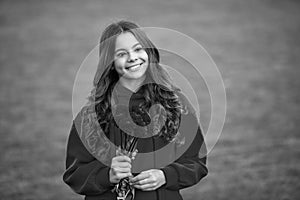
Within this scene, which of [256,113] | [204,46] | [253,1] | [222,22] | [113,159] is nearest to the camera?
[113,159]

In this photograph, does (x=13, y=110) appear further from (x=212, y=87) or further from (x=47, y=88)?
(x=212, y=87)

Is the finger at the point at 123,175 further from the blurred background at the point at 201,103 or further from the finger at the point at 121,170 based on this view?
the blurred background at the point at 201,103

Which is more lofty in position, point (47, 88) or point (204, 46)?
point (204, 46)

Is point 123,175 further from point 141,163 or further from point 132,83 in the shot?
point 132,83

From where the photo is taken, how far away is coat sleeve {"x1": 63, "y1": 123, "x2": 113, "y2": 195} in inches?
91.3

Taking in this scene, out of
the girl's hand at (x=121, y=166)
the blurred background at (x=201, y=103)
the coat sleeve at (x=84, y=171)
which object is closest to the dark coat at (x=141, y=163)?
the coat sleeve at (x=84, y=171)

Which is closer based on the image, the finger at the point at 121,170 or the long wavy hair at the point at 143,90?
the finger at the point at 121,170

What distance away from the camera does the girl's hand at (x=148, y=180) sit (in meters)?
2.20

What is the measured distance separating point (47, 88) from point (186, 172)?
6.94m

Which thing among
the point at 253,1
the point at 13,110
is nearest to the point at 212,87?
the point at 13,110

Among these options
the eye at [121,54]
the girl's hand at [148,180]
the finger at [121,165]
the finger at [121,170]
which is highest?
the eye at [121,54]

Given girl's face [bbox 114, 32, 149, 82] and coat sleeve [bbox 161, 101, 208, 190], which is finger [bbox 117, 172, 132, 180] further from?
girl's face [bbox 114, 32, 149, 82]

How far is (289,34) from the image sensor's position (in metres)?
11.0

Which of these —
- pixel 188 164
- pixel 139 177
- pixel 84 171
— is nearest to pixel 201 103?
pixel 188 164
